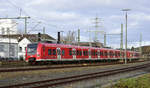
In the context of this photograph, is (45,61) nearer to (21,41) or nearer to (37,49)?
(37,49)

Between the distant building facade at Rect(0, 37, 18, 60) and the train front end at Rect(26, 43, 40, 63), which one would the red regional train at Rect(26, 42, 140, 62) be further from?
the distant building facade at Rect(0, 37, 18, 60)

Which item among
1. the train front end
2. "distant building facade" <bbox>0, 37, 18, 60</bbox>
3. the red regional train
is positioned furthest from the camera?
"distant building facade" <bbox>0, 37, 18, 60</bbox>

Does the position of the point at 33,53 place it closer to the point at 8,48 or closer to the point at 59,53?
the point at 59,53

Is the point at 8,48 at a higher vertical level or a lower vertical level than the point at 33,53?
higher

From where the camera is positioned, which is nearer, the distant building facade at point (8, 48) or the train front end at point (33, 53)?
the train front end at point (33, 53)

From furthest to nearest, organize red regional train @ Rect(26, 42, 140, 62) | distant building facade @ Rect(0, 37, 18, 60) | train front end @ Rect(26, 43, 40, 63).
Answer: distant building facade @ Rect(0, 37, 18, 60) → red regional train @ Rect(26, 42, 140, 62) → train front end @ Rect(26, 43, 40, 63)

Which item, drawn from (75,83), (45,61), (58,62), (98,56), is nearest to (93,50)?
(98,56)

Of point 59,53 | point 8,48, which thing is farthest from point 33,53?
point 8,48

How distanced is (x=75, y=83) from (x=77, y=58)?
23.4 m

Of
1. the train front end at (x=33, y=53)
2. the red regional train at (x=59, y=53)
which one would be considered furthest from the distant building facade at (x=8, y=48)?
the train front end at (x=33, y=53)

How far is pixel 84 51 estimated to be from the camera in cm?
3941

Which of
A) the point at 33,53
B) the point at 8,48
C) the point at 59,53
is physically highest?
the point at 8,48

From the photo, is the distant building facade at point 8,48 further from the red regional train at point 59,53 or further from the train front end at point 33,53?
the train front end at point 33,53

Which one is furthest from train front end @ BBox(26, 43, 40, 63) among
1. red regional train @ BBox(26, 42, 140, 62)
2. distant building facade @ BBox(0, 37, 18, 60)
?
distant building facade @ BBox(0, 37, 18, 60)
